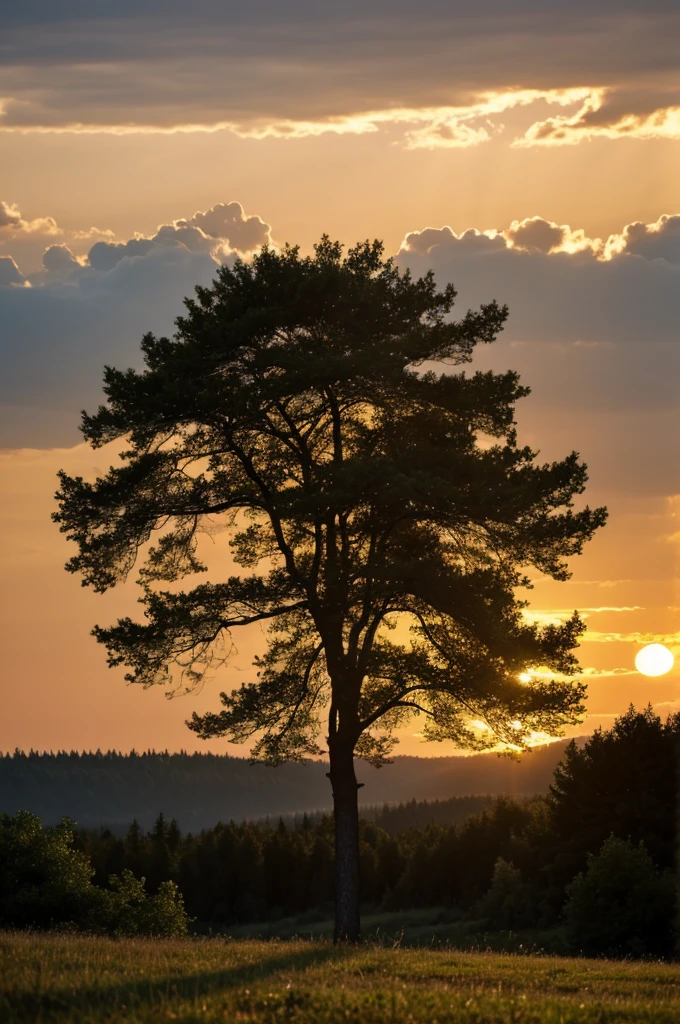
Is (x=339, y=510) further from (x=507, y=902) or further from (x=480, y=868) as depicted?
(x=480, y=868)

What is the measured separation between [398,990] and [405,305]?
16435mm

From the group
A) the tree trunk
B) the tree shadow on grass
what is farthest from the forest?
the tree shadow on grass

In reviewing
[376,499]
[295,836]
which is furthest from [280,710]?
[295,836]

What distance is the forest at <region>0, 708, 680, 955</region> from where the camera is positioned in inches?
1410

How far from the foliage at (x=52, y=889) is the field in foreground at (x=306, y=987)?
16.8 meters

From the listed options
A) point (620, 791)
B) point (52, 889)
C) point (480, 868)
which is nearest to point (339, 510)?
point (52, 889)

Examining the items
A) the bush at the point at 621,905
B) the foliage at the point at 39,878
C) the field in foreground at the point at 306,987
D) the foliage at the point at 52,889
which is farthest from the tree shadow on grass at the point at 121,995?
the bush at the point at 621,905

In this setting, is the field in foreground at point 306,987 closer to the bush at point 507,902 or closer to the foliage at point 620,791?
the foliage at point 620,791

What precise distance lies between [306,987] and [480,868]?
268 feet

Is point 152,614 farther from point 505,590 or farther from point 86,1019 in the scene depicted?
point 86,1019

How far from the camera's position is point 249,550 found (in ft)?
92.7

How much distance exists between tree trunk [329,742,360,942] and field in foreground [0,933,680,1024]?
224 inches

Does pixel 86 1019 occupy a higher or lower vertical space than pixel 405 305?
lower

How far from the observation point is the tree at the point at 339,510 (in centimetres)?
2495
